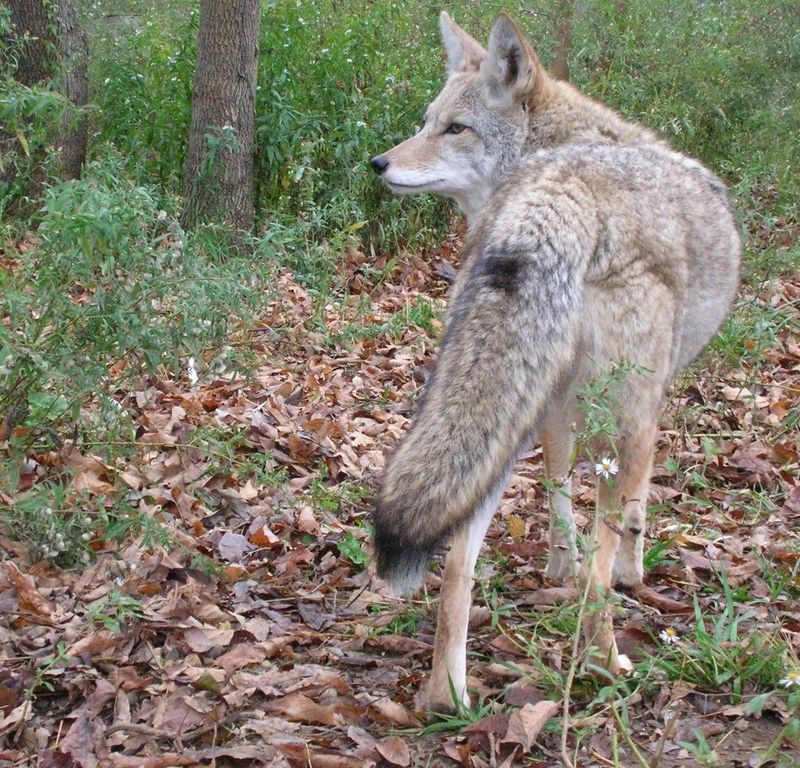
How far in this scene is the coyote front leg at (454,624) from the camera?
3271mm

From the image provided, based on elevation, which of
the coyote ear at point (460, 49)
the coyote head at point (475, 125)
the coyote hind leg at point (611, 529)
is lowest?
the coyote hind leg at point (611, 529)

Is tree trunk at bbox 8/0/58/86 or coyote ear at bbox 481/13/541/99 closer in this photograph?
coyote ear at bbox 481/13/541/99

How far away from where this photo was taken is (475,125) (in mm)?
5008

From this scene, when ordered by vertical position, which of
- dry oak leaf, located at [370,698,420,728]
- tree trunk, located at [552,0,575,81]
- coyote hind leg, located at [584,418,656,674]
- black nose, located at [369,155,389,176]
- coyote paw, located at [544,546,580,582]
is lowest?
dry oak leaf, located at [370,698,420,728]

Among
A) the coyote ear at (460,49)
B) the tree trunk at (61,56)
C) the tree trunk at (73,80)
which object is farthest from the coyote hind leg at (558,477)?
the tree trunk at (73,80)

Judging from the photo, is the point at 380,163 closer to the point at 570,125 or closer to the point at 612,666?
the point at 570,125

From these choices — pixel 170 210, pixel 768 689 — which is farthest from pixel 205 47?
pixel 768 689

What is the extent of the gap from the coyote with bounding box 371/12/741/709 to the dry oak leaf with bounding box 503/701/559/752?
230 millimetres

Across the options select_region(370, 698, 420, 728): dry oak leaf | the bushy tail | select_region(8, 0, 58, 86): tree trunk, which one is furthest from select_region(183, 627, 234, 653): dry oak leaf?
select_region(8, 0, 58, 86): tree trunk

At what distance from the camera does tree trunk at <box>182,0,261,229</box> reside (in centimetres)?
762

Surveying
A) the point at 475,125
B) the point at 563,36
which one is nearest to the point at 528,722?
the point at 475,125

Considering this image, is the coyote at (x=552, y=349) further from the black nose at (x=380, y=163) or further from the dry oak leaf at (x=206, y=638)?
the black nose at (x=380, y=163)

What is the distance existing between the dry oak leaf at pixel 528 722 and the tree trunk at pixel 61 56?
5430 mm

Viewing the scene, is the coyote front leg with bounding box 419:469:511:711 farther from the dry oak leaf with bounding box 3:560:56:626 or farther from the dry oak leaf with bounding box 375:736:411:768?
the dry oak leaf with bounding box 3:560:56:626
